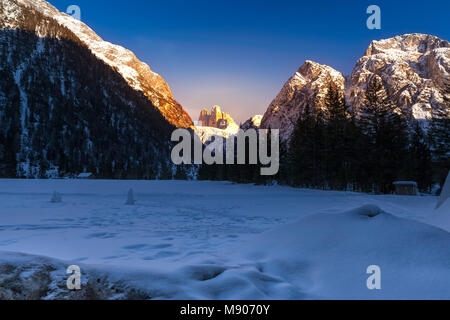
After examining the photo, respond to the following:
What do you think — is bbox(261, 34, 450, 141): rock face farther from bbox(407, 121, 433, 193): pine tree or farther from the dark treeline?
the dark treeline

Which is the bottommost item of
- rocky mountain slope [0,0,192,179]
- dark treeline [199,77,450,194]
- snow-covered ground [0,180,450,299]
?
snow-covered ground [0,180,450,299]

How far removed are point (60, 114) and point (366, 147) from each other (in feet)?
401

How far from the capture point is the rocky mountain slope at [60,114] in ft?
314

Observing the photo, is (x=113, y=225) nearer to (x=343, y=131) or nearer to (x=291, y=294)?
(x=291, y=294)

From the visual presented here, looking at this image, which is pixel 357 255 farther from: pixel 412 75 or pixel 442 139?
pixel 412 75

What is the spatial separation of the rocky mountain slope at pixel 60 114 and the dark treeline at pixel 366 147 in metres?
79.5

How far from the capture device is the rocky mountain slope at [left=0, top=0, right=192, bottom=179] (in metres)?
95.6

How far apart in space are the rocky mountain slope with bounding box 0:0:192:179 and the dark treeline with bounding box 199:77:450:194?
7949 cm

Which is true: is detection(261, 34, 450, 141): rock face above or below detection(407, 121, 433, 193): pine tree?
above

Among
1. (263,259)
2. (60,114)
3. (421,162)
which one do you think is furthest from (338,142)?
(60,114)

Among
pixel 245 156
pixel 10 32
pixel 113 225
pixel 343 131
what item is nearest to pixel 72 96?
pixel 10 32

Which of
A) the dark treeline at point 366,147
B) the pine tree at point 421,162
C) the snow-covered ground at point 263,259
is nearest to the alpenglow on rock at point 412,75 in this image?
the pine tree at point 421,162

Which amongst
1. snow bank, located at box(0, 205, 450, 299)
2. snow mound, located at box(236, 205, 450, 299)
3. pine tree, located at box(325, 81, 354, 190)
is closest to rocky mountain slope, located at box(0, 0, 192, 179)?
pine tree, located at box(325, 81, 354, 190)

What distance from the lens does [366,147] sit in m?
25.4
